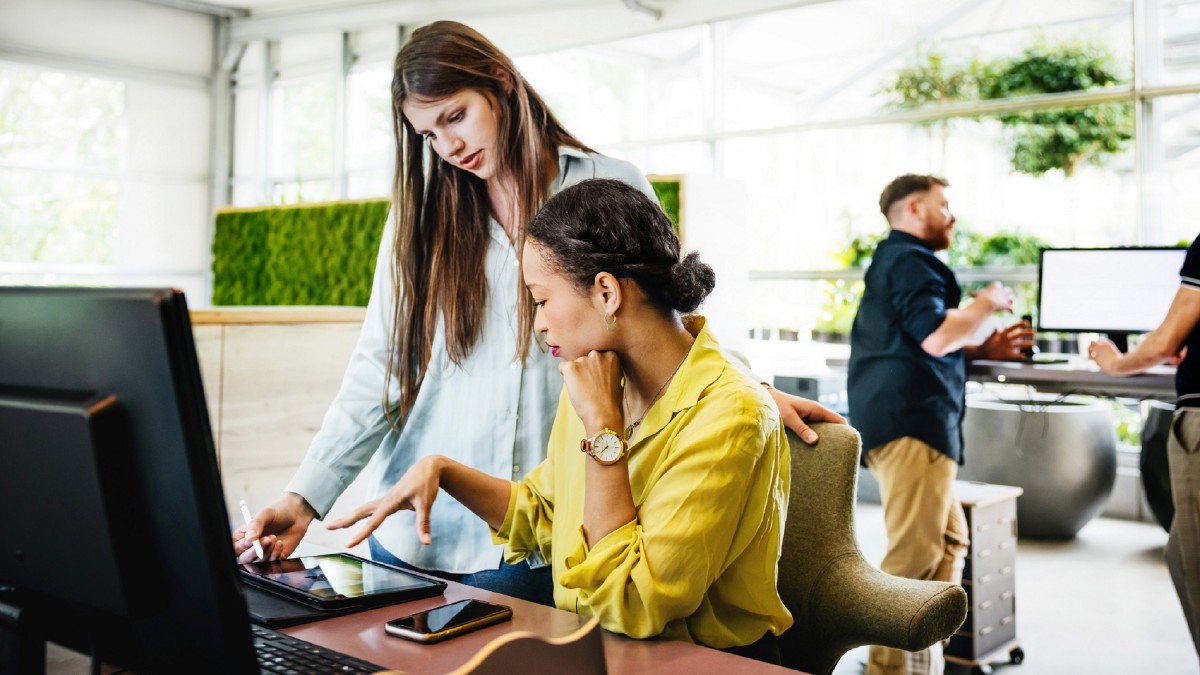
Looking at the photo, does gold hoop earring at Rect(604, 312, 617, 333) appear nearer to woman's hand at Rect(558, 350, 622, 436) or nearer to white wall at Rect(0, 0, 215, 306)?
woman's hand at Rect(558, 350, 622, 436)

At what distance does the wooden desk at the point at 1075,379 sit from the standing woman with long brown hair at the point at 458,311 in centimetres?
234

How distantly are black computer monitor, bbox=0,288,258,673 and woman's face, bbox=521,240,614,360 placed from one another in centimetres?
71

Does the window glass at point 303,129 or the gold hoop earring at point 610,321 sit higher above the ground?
the window glass at point 303,129

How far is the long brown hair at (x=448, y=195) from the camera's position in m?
1.65

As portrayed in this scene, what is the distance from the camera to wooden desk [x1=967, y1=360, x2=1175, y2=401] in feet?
11.7

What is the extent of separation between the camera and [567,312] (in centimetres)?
138

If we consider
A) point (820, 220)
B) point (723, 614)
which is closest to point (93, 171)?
point (820, 220)

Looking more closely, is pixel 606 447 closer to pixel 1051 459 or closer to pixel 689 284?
pixel 689 284

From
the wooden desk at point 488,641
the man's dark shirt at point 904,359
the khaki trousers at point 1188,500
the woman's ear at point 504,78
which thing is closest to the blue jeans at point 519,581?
the wooden desk at point 488,641

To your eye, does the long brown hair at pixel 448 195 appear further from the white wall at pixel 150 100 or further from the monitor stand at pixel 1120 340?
the white wall at pixel 150 100

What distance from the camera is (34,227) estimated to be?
31.7 feet

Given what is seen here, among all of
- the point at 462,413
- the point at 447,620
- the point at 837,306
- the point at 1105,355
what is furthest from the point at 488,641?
the point at 837,306

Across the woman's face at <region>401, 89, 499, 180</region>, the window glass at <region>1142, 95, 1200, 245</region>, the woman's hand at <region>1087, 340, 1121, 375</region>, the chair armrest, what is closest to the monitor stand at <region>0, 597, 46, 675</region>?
the woman's face at <region>401, 89, 499, 180</region>

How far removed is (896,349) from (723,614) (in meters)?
2.39
